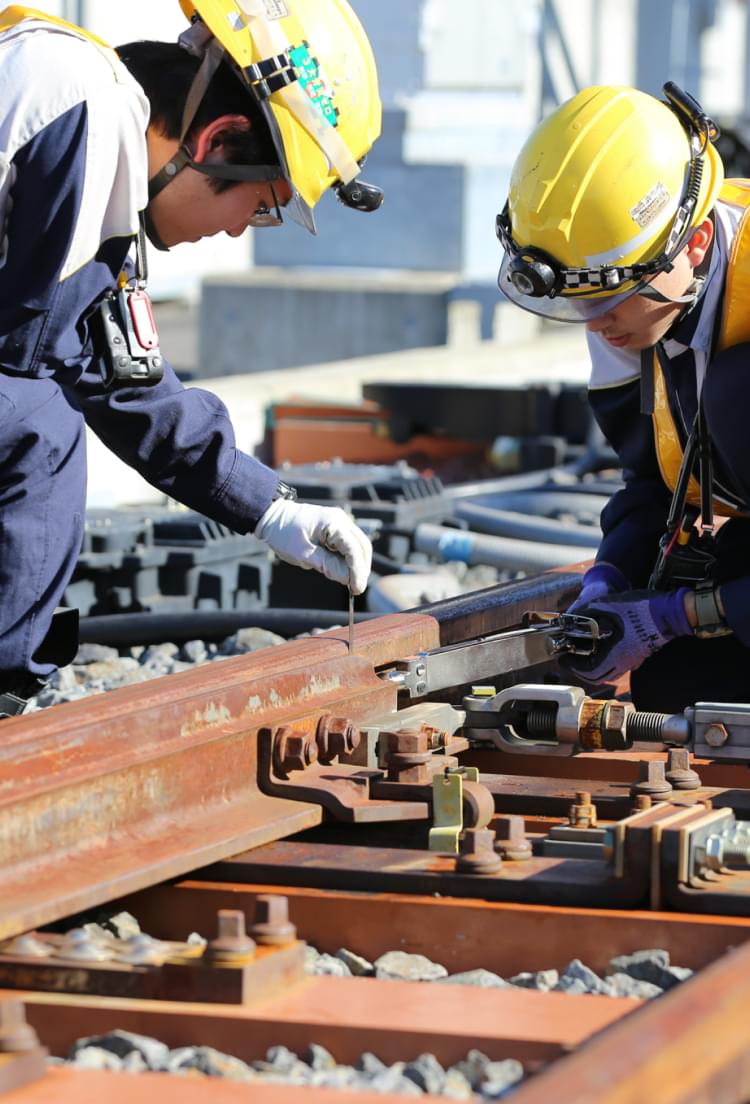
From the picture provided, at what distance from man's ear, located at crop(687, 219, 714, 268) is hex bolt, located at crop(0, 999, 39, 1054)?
2.62m

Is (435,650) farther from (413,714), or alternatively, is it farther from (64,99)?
(64,99)

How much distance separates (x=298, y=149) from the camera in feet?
13.4

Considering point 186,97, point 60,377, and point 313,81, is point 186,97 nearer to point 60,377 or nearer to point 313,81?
point 313,81

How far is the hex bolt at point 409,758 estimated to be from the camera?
11.6 ft

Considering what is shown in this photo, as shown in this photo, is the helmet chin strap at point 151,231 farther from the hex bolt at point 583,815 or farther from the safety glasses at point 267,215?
the hex bolt at point 583,815

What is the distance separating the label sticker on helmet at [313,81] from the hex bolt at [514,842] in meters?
1.71

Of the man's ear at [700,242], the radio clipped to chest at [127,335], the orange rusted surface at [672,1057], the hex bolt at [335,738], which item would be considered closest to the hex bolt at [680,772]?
the hex bolt at [335,738]

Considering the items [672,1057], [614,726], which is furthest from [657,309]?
[672,1057]

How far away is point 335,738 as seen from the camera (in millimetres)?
3678

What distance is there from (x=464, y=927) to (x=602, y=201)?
196 cm

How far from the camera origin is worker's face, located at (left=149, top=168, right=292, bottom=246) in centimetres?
396

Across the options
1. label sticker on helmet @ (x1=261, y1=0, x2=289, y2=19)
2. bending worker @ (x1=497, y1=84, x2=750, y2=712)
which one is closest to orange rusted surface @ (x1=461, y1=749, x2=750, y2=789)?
bending worker @ (x1=497, y1=84, x2=750, y2=712)

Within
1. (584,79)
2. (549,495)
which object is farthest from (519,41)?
(549,495)

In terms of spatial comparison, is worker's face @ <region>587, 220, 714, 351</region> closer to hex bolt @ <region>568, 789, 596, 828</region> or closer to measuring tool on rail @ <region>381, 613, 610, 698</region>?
measuring tool on rail @ <region>381, 613, 610, 698</region>
